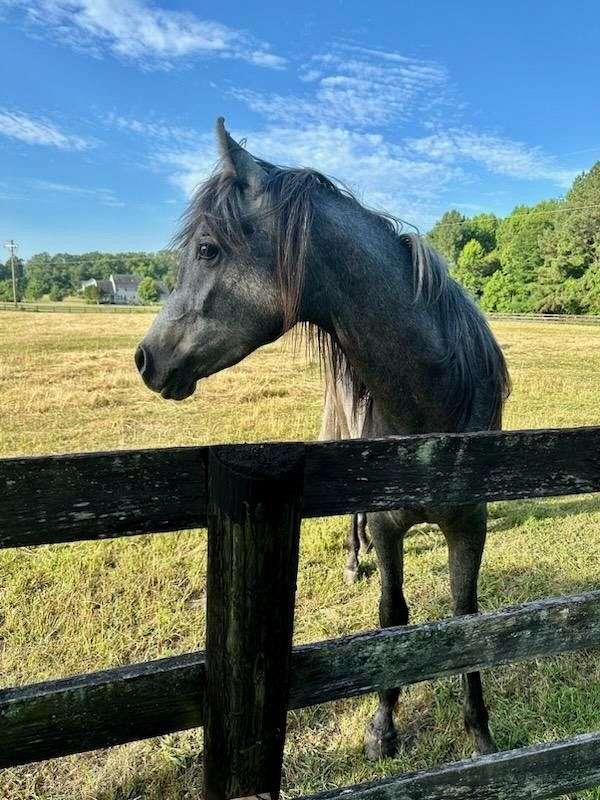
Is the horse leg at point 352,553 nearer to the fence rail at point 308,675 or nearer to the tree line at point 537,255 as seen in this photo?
the fence rail at point 308,675

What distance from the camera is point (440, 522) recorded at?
Result: 104 inches

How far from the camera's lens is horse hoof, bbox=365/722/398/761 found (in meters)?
2.79

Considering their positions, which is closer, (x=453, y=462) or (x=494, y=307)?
(x=453, y=462)

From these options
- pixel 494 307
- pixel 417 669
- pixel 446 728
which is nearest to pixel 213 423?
pixel 446 728

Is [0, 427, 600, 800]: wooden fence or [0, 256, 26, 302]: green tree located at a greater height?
[0, 256, 26, 302]: green tree

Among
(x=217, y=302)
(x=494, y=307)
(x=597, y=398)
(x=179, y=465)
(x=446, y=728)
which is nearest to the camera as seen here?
(x=179, y=465)

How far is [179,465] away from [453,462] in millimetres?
741

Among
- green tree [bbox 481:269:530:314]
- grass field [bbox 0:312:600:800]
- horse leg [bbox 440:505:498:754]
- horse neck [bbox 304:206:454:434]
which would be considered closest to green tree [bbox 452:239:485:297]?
green tree [bbox 481:269:530:314]

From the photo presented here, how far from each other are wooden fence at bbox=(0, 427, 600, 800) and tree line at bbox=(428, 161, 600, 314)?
3866 centimetres

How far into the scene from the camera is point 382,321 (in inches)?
90.4

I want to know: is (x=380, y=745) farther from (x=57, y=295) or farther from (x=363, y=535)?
(x=57, y=295)

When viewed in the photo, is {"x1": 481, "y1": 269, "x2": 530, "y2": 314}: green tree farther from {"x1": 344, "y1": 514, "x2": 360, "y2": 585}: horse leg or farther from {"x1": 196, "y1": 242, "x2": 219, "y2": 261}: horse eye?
{"x1": 196, "y1": 242, "x2": 219, "y2": 261}: horse eye

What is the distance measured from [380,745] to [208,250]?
250 centimetres

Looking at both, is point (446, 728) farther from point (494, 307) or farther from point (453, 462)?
point (494, 307)
